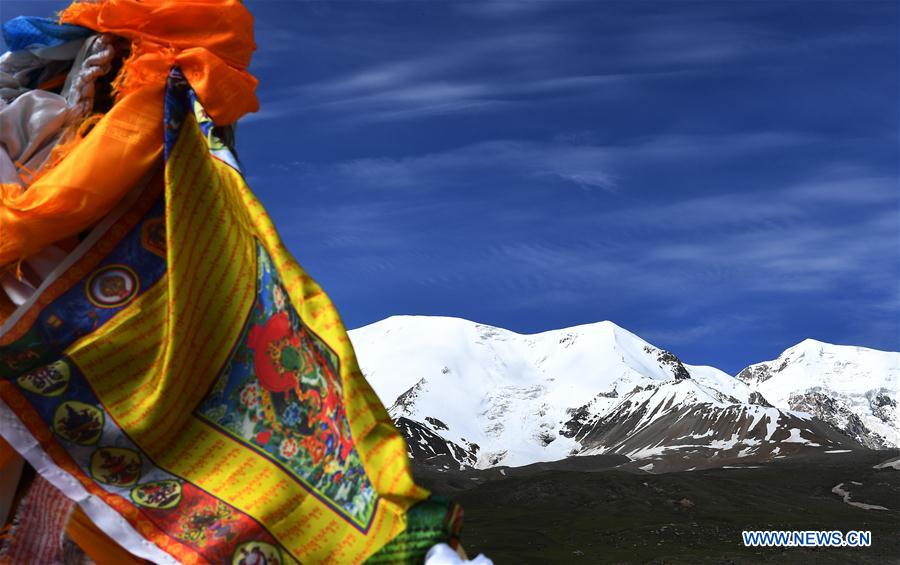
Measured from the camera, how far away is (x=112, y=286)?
4.98 m

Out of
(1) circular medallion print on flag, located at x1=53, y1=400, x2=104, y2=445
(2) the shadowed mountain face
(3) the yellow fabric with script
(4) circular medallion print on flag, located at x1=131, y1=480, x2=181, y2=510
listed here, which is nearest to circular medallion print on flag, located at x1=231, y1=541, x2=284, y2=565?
(3) the yellow fabric with script

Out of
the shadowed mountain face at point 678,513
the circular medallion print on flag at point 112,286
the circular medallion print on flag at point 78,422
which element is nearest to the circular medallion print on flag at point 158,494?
the circular medallion print on flag at point 78,422

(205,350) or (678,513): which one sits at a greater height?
(205,350)

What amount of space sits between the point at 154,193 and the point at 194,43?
83 centimetres

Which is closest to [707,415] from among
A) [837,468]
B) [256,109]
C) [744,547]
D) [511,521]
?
[837,468]

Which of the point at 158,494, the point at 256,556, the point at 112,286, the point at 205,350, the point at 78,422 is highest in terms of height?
the point at 112,286

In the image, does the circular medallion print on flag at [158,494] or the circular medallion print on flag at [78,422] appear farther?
the circular medallion print on flag at [78,422]

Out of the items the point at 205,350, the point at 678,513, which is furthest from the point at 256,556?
the point at 678,513

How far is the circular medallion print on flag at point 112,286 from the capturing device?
494 cm

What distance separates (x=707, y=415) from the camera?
140 meters

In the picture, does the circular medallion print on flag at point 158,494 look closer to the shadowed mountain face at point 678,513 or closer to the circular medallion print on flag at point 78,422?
the circular medallion print on flag at point 78,422

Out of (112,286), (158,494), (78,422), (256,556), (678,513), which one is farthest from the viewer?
(678,513)

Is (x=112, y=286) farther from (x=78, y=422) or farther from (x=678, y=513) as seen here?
(x=678, y=513)

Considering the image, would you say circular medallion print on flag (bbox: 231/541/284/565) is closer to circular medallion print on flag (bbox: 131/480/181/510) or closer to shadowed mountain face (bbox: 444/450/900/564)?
circular medallion print on flag (bbox: 131/480/181/510)
